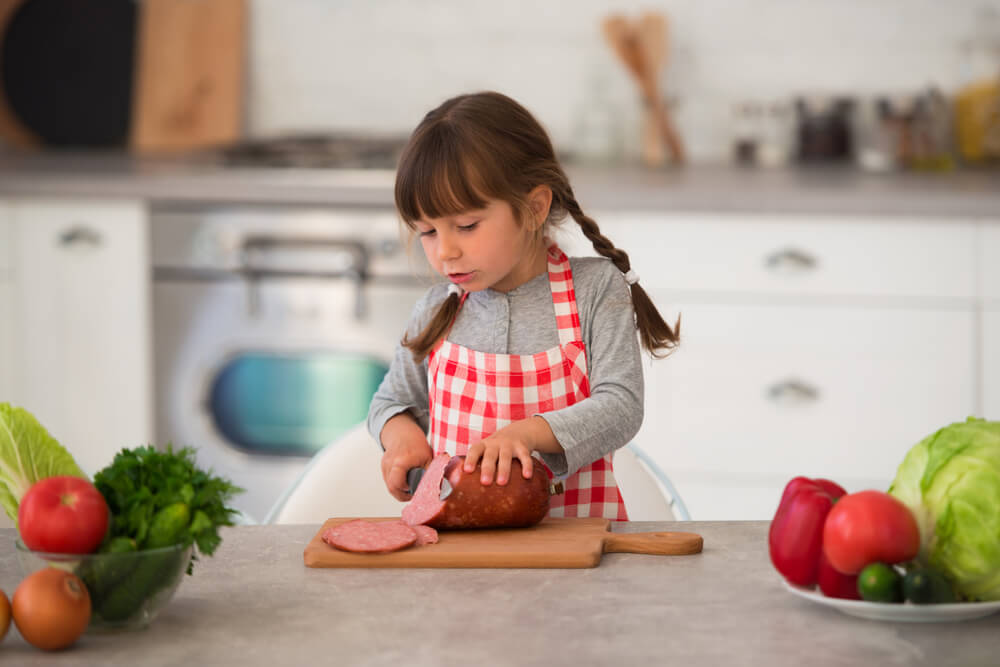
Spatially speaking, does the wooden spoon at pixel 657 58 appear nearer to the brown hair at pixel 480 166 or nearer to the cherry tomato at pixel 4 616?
the brown hair at pixel 480 166

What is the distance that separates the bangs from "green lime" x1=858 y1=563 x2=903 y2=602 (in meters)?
0.54

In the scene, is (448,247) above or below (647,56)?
below

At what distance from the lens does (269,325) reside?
8.60 ft

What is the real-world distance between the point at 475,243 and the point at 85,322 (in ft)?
5.52

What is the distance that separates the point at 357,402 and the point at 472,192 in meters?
1.53

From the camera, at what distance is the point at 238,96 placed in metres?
3.20

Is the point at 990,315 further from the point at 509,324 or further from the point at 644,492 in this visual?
the point at 509,324

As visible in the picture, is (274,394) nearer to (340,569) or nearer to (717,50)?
(717,50)

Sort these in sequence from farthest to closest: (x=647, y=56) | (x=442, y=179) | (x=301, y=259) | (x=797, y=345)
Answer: (x=647, y=56), (x=301, y=259), (x=797, y=345), (x=442, y=179)

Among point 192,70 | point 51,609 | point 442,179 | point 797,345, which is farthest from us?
point 192,70

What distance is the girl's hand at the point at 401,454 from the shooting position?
3.94 feet

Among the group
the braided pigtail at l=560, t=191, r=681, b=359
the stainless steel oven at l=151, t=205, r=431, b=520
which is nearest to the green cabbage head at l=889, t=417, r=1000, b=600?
the braided pigtail at l=560, t=191, r=681, b=359

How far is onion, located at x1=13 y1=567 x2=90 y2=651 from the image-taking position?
0.78 metres

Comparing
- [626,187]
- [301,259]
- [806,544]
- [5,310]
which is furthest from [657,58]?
[806,544]
